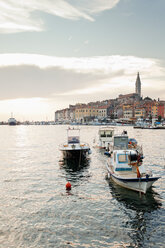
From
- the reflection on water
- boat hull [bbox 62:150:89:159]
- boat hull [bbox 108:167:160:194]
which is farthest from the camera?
boat hull [bbox 62:150:89:159]

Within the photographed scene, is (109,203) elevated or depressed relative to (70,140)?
depressed

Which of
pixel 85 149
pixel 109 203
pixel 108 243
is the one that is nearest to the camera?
pixel 108 243

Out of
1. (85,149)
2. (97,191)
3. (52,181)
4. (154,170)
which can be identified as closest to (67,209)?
(97,191)

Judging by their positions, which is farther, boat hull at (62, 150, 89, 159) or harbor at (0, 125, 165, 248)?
boat hull at (62, 150, 89, 159)

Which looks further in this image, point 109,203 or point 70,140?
point 70,140

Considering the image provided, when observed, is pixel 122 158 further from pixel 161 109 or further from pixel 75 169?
pixel 161 109

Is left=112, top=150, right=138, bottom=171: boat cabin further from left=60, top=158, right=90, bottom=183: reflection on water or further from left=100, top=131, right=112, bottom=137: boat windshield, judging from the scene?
left=100, top=131, right=112, bottom=137: boat windshield

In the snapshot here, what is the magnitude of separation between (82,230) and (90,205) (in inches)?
131

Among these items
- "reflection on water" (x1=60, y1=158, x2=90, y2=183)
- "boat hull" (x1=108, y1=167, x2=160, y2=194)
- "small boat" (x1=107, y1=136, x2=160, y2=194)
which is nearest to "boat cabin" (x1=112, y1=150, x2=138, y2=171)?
"small boat" (x1=107, y1=136, x2=160, y2=194)

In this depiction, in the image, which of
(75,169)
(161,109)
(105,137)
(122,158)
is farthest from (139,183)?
(161,109)

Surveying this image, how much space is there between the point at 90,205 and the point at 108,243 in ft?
14.9

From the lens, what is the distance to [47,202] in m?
16.1

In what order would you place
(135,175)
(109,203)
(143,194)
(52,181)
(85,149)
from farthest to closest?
(85,149) → (52,181) → (135,175) → (143,194) → (109,203)

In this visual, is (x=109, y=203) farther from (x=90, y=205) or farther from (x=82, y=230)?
(x=82, y=230)
